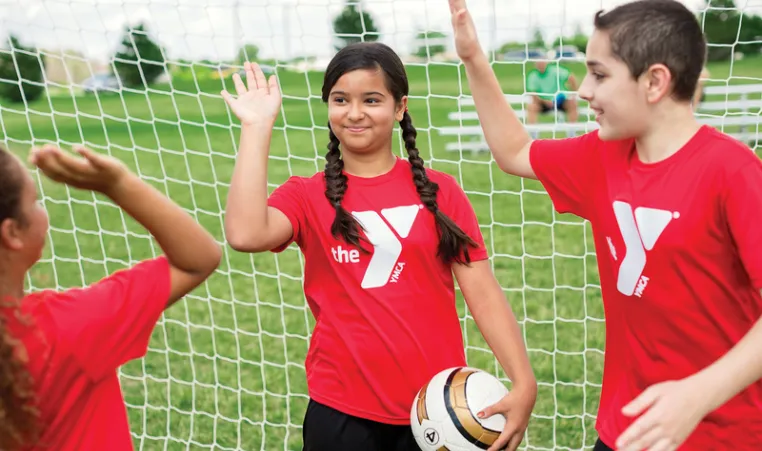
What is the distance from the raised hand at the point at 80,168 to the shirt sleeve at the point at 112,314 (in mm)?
228

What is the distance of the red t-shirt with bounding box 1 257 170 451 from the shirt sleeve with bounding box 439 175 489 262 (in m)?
1.03

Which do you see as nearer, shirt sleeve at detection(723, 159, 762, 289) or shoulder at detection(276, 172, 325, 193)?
shirt sleeve at detection(723, 159, 762, 289)

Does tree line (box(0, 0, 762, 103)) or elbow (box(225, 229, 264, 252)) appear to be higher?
elbow (box(225, 229, 264, 252))

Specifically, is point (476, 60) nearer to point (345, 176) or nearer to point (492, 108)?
point (492, 108)

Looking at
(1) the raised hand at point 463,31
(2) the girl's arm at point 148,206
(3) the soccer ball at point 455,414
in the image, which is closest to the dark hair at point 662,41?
(1) the raised hand at point 463,31

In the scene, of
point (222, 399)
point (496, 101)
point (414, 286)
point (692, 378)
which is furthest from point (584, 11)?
point (692, 378)

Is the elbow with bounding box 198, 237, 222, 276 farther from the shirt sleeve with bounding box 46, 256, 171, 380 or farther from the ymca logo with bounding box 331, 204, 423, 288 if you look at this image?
the ymca logo with bounding box 331, 204, 423, 288

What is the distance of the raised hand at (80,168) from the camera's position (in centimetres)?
163

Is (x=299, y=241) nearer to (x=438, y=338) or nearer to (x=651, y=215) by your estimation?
(x=438, y=338)

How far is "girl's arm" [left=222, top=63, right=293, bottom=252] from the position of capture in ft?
7.89

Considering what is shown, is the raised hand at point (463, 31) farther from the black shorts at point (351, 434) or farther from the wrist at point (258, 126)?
the black shorts at point (351, 434)

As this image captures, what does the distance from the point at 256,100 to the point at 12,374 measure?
3.33 feet

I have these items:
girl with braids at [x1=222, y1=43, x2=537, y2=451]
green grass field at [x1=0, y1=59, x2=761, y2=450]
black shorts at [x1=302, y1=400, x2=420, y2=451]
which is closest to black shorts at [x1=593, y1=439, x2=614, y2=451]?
girl with braids at [x1=222, y1=43, x2=537, y2=451]

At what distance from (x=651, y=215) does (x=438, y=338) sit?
0.77 metres
